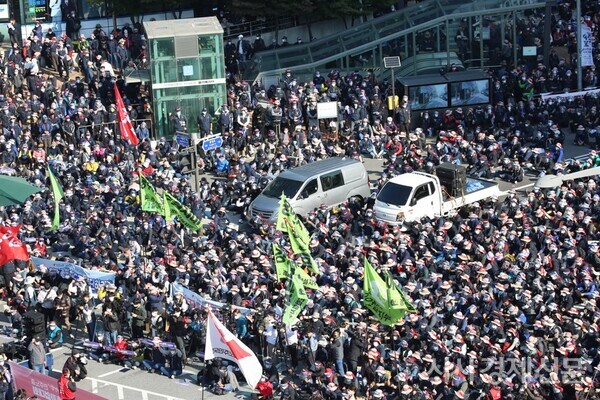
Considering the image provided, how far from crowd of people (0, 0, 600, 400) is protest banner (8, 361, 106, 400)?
44.6 inches

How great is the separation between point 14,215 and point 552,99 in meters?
19.1

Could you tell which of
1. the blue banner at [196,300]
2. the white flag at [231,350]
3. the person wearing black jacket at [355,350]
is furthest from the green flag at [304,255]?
the white flag at [231,350]

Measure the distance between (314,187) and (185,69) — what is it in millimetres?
8908

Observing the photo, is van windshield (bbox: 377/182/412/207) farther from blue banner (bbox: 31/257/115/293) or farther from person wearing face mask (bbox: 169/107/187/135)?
person wearing face mask (bbox: 169/107/187/135)

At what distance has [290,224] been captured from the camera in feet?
114

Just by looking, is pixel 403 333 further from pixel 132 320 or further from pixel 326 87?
pixel 326 87

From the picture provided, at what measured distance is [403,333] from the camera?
30.9 m

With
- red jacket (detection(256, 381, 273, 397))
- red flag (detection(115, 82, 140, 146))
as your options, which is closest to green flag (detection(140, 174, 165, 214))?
red flag (detection(115, 82, 140, 146))

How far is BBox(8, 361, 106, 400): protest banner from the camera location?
29344 mm

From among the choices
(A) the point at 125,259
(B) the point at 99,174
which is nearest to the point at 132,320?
(A) the point at 125,259

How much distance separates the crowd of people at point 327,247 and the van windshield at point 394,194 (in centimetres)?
99

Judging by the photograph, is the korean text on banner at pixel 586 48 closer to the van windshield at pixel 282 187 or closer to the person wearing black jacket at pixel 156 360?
the van windshield at pixel 282 187

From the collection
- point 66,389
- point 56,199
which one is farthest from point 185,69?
point 66,389

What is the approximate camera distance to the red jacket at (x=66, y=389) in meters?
28.8
